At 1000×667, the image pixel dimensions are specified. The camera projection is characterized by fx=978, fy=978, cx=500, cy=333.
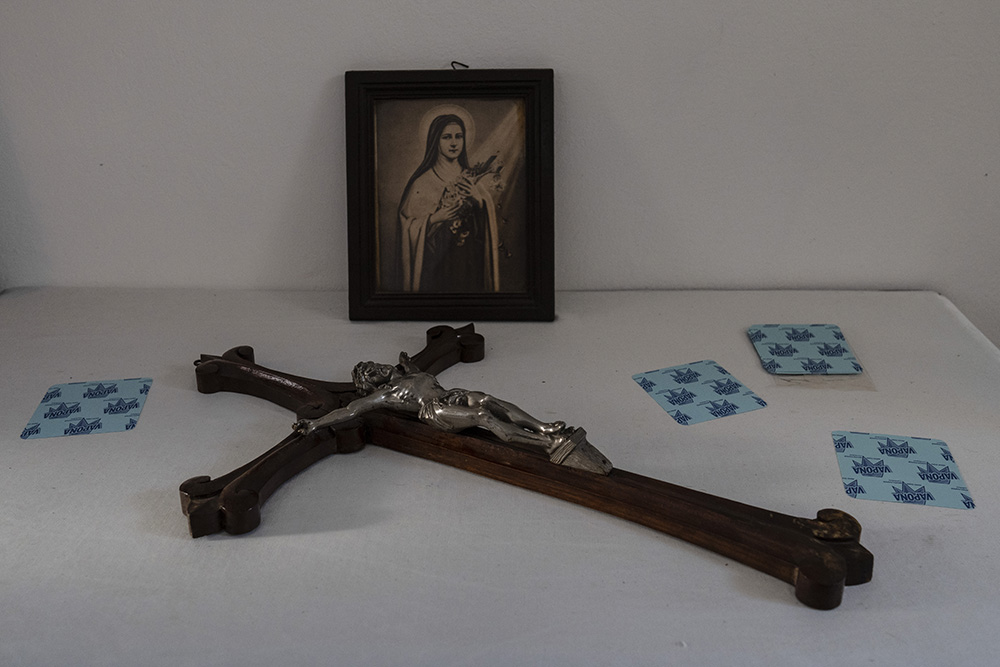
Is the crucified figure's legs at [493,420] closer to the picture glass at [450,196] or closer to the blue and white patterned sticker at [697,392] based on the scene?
the blue and white patterned sticker at [697,392]

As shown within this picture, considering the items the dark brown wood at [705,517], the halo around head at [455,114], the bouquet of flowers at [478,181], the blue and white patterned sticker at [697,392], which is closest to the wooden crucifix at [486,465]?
the dark brown wood at [705,517]

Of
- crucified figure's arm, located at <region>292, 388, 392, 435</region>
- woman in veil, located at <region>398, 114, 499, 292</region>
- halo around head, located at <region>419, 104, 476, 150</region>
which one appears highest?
halo around head, located at <region>419, 104, 476, 150</region>

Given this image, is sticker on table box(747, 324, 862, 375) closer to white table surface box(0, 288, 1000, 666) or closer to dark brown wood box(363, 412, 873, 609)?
white table surface box(0, 288, 1000, 666)

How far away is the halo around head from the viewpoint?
209cm

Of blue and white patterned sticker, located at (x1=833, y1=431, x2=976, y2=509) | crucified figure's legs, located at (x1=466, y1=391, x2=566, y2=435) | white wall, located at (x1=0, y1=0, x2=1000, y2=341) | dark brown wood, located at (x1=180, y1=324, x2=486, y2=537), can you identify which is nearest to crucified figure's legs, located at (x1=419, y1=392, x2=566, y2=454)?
crucified figure's legs, located at (x1=466, y1=391, x2=566, y2=435)

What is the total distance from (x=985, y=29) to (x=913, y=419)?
0.92 metres

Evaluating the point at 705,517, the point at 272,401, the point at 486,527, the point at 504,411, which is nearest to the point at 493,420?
the point at 504,411

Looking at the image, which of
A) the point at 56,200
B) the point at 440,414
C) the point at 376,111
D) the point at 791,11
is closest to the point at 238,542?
the point at 440,414

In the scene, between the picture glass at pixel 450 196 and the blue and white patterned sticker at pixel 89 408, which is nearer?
the blue and white patterned sticker at pixel 89 408

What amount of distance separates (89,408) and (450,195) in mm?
847

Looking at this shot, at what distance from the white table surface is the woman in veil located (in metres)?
0.15

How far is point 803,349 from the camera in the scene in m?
1.94

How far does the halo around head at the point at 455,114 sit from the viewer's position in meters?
2.09

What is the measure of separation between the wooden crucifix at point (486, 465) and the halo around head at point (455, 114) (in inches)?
21.7
